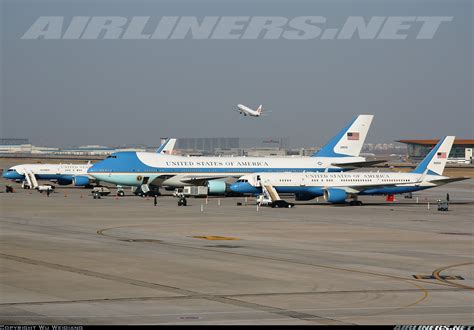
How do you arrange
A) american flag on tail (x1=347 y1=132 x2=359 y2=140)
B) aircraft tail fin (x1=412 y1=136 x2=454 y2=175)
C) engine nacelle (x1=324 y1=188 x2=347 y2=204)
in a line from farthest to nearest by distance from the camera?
american flag on tail (x1=347 y1=132 x2=359 y2=140), aircraft tail fin (x1=412 y1=136 x2=454 y2=175), engine nacelle (x1=324 y1=188 x2=347 y2=204)

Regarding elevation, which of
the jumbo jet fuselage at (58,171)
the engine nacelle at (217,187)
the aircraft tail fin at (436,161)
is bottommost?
the engine nacelle at (217,187)

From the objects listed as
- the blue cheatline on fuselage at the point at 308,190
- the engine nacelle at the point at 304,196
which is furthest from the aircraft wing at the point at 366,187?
the engine nacelle at the point at 304,196

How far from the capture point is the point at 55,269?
128 ft

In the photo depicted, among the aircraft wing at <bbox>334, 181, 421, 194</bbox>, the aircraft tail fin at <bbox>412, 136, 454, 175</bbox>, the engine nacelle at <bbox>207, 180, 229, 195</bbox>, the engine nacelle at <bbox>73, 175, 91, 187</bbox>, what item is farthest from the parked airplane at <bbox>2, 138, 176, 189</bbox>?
the aircraft tail fin at <bbox>412, 136, 454, 175</bbox>

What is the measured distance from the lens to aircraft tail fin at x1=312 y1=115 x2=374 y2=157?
396 feet

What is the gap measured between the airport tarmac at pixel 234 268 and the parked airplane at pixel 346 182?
54.9 ft

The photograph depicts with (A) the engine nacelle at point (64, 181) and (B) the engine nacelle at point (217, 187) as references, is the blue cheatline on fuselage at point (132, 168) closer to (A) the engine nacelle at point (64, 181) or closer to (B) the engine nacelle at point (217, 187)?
(B) the engine nacelle at point (217, 187)

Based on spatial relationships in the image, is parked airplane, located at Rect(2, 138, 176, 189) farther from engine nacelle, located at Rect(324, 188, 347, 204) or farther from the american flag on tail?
engine nacelle, located at Rect(324, 188, 347, 204)

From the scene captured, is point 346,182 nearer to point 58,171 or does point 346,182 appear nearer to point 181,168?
point 181,168

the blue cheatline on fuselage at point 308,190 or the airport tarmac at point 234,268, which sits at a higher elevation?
the blue cheatline on fuselage at point 308,190

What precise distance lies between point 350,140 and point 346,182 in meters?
27.3

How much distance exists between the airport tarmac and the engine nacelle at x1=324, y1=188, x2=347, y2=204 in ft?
52.5

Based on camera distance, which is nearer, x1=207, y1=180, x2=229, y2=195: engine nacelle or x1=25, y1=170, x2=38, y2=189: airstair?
x1=207, y1=180, x2=229, y2=195: engine nacelle

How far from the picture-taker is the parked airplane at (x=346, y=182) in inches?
3723
